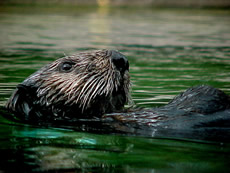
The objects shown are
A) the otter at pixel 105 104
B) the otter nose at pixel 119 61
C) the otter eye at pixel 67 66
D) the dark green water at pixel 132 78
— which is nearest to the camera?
the dark green water at pixel 132 78

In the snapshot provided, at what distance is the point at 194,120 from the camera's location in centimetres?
426

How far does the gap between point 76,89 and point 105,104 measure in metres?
0.34

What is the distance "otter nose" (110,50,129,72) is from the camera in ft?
14.6

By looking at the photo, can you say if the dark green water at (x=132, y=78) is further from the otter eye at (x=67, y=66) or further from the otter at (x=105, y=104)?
the otter eye at (x=67, y=66)

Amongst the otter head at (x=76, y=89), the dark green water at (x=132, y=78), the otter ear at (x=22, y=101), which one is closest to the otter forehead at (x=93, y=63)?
the otter head at (x=76, y=89)

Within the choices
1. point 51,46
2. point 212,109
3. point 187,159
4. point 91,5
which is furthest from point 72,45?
point 91,5

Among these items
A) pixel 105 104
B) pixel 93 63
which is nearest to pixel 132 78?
pixel 105 104

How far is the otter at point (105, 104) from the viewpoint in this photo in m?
4.27

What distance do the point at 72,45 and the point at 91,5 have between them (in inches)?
899

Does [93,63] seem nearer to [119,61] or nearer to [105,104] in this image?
[119,61]

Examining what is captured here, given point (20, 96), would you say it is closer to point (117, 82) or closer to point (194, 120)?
point (117, 82)

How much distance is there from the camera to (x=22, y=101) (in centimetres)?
486

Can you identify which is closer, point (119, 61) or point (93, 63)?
point (119, 61)

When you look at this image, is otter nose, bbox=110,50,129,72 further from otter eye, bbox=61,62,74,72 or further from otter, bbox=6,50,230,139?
otter eye, bbox=61,62,74,72
